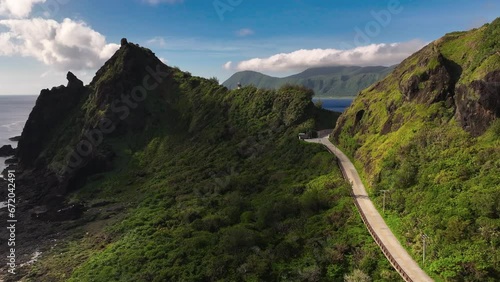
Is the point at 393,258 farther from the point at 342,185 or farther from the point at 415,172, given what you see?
the point at 342,185

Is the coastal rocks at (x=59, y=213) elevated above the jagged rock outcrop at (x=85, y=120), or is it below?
below

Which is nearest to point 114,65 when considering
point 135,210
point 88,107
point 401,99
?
point 88,107

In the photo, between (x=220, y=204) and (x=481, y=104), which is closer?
(x=481, y=104)

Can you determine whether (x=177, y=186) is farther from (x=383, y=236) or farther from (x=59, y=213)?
(x=383, y=236)

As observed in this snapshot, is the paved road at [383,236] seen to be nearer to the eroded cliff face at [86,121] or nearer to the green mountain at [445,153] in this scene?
the green mountain at [445,153]

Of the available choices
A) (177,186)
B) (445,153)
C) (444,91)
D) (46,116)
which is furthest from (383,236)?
(46,116)

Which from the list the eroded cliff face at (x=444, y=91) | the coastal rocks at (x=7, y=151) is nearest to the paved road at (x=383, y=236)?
the eroded cliff face at (x=444, y=91)
